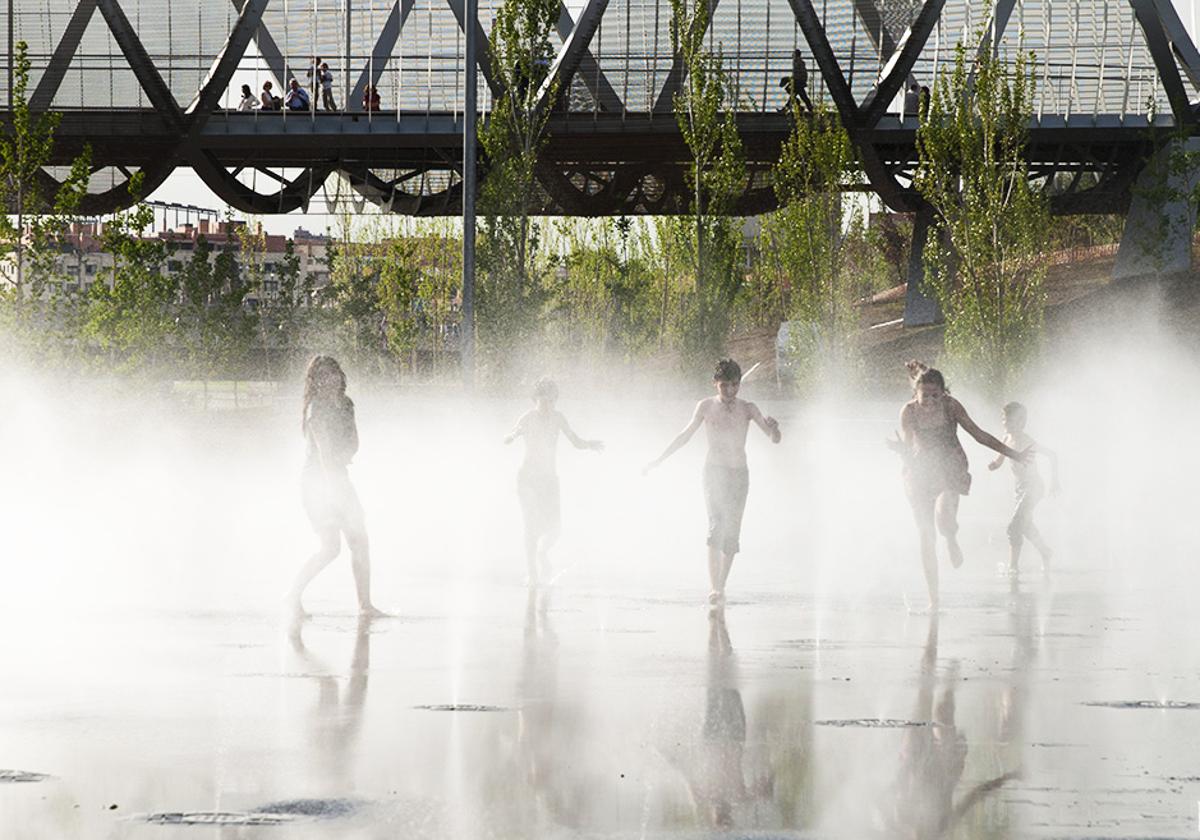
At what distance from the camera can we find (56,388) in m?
31.4

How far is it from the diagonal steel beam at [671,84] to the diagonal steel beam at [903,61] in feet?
12.9

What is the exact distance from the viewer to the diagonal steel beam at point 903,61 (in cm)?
4162

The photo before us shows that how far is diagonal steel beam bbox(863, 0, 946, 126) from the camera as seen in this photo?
4162 centimetres

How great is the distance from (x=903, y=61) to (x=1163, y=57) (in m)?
6.14

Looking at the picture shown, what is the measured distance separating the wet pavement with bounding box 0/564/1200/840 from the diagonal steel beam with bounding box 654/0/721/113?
101 feet

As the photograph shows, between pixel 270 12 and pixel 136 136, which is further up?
pixel 270 12

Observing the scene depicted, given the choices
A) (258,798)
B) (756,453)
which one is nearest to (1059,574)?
(258,798)

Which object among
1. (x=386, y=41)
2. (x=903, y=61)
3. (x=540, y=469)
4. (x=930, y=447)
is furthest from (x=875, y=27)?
(x=930, y=447)

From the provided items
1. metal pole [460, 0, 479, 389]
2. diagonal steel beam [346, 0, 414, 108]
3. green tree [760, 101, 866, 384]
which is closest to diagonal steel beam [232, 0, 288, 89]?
diagonal steel beam [346, 0, 414, 108]

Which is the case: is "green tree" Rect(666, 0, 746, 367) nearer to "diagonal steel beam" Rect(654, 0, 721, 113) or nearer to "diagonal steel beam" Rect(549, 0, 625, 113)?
"diagonal steel beam" Rect(654, 0, 721, 113)

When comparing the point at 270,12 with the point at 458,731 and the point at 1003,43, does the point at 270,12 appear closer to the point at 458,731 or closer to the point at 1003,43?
the point at 1003,43

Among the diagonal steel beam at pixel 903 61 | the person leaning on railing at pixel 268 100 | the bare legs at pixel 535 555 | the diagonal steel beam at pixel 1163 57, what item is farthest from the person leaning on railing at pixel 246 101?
the bare legs at pixel 535 555

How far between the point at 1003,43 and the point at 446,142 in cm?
1200

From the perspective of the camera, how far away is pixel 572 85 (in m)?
44.8
